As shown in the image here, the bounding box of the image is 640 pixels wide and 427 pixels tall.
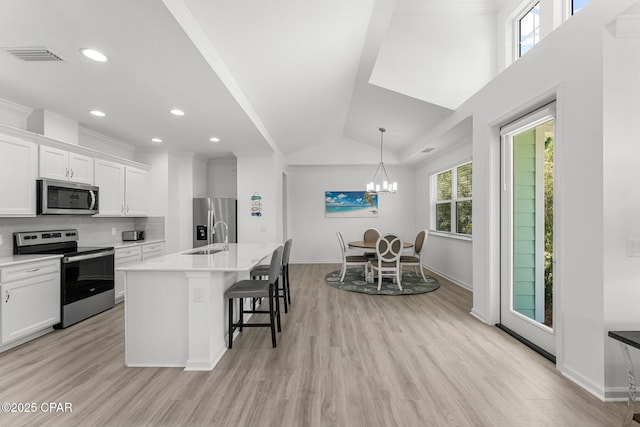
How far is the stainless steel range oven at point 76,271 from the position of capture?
340 centimetres

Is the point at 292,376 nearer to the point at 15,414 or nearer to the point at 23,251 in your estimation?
the point at 15,414

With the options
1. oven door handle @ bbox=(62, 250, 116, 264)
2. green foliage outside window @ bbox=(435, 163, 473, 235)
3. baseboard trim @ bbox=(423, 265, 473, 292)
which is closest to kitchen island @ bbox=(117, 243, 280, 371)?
oven door handle @ bbox=(62, 250, 116, 264)

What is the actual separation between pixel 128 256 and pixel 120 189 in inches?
41.0

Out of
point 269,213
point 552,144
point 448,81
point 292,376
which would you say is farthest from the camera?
point 269,213

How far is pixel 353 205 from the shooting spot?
789 centimetres

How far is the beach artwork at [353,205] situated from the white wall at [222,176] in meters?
2.46

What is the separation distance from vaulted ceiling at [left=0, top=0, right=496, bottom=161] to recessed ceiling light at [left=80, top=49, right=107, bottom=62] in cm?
6

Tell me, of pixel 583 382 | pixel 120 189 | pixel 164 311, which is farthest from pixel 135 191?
pixel 583 382

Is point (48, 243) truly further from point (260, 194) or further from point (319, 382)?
point (319, 382)

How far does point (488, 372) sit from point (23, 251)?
481cm

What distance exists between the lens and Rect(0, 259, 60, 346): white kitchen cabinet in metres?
2.82

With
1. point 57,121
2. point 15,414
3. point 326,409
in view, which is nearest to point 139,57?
point 57,121

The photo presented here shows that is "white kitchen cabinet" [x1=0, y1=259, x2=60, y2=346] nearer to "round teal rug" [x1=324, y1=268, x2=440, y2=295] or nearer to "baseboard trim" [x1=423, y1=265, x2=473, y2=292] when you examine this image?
"round teal rug" [x1=324, y1=268, x2=440, y2=295]

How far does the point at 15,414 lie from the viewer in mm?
1942
